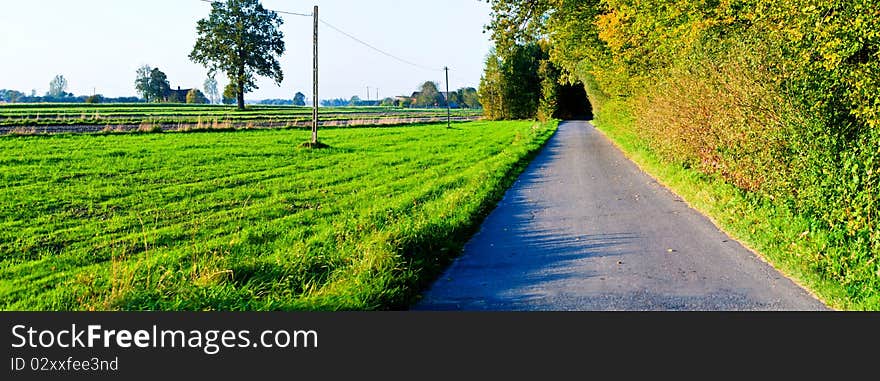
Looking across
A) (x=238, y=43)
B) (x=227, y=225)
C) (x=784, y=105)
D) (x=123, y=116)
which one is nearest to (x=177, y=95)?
(x=238, y=43)

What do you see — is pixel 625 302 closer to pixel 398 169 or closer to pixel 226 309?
pixel 226 309

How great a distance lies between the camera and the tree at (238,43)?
7544cm

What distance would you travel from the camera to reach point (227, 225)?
11.7 metres

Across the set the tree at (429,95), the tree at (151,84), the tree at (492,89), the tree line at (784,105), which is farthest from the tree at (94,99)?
the tree line at (784,105)

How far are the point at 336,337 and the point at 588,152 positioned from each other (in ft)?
79.4

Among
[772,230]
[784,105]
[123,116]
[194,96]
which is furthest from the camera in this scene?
[194,96]

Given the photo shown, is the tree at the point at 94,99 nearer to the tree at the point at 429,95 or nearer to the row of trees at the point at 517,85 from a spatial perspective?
the row of trees at the point at 517,85

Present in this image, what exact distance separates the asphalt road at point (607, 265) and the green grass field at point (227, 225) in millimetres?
521

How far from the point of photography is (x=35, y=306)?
6.32 metres

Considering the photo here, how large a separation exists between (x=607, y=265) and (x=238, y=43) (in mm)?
73246

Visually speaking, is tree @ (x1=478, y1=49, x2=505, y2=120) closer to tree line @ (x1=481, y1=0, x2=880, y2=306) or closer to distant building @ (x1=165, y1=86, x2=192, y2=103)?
distant building @ (x1=165, y1=86, x2=192, y2=103)

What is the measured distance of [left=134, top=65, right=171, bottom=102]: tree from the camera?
110000mm

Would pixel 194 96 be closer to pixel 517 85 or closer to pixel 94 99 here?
pixel 94 99

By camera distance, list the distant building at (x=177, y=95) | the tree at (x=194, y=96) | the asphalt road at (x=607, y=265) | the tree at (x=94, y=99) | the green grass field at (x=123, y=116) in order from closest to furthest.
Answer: the asphalt road at (x=607, y=265) → the green grass field at (x=123, y=116) → the tree at (x=94, y=99) → the tree at (x=194, y=96) → the distant building at (x=177, y=95)
